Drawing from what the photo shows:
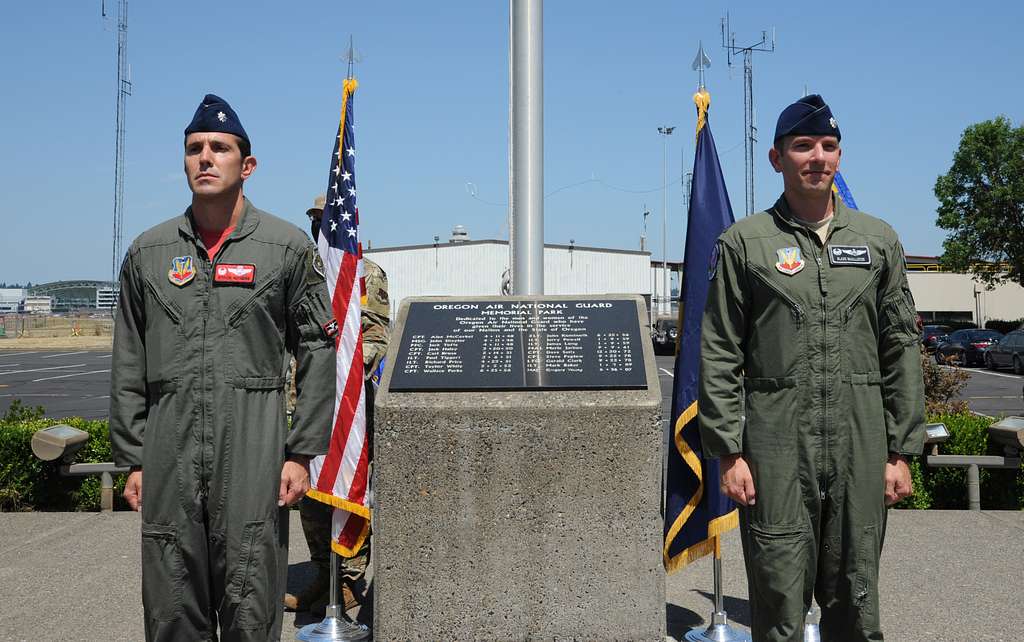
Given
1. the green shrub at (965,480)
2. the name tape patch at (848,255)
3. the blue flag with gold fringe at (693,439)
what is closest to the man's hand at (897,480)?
the name tape patch at (848,255)

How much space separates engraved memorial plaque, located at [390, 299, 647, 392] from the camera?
423 cm

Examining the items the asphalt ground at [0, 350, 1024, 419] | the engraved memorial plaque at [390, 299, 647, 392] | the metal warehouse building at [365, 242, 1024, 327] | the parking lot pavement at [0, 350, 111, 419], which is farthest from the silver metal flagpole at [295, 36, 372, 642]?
the metal warehouse building at [365, 242, 1024, 327]

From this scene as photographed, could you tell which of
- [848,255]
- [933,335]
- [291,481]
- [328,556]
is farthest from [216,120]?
[933,335]

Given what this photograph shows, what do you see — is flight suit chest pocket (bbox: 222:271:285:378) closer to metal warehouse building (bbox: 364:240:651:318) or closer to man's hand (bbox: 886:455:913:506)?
man's hand (bbox: 886:455:913:506)

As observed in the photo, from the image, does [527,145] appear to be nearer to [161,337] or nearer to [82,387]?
[161,337]

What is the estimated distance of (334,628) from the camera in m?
4.75

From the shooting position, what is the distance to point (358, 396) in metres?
5.08

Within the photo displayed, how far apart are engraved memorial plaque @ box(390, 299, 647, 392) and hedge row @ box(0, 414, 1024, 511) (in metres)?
4.25

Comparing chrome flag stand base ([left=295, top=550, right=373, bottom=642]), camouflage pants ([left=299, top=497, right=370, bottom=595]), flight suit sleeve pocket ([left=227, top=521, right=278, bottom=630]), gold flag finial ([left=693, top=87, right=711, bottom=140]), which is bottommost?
chrome flag stand base ([left=295, top=550, right=373, bottom=642])

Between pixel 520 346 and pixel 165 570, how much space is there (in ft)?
6.49

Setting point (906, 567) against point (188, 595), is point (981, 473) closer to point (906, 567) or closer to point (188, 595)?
point (906, 567)

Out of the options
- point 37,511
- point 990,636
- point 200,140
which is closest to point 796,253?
point 200,140

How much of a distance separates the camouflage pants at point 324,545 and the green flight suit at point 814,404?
2.65 metres

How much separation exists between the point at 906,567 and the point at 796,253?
11.5 feet
